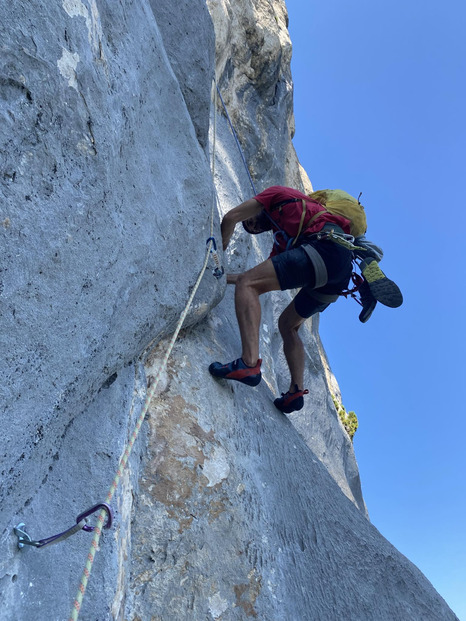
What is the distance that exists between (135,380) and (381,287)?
225 centimetres

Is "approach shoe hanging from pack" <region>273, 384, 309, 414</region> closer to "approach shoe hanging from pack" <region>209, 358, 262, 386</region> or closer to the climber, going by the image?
the climber

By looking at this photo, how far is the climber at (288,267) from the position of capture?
3.86 metres

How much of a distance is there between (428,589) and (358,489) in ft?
19.0

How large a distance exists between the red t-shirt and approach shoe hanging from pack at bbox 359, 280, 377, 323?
53 centimetres

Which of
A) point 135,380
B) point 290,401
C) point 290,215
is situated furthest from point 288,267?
point 135,380

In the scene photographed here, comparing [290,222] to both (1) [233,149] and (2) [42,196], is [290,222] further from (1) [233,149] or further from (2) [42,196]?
(1) [233,149]

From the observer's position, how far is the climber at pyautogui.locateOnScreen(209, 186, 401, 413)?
12.7ft

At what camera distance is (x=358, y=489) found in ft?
32.9

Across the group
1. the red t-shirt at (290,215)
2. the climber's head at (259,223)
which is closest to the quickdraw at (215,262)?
the red t-shirt at (290,215)

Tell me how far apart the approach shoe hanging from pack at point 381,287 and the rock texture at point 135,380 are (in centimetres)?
125

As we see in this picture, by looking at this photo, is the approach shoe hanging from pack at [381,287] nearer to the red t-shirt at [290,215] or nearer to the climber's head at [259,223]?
the red t-shirt at [290,215]

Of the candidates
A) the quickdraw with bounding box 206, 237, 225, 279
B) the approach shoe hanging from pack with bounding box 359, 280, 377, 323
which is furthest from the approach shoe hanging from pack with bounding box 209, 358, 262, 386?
the approach shoe hanging from pack with bounding box 359, 280, 377, 323

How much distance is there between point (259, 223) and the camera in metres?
4.75

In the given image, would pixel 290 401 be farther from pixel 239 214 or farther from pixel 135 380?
pixel 135 380
